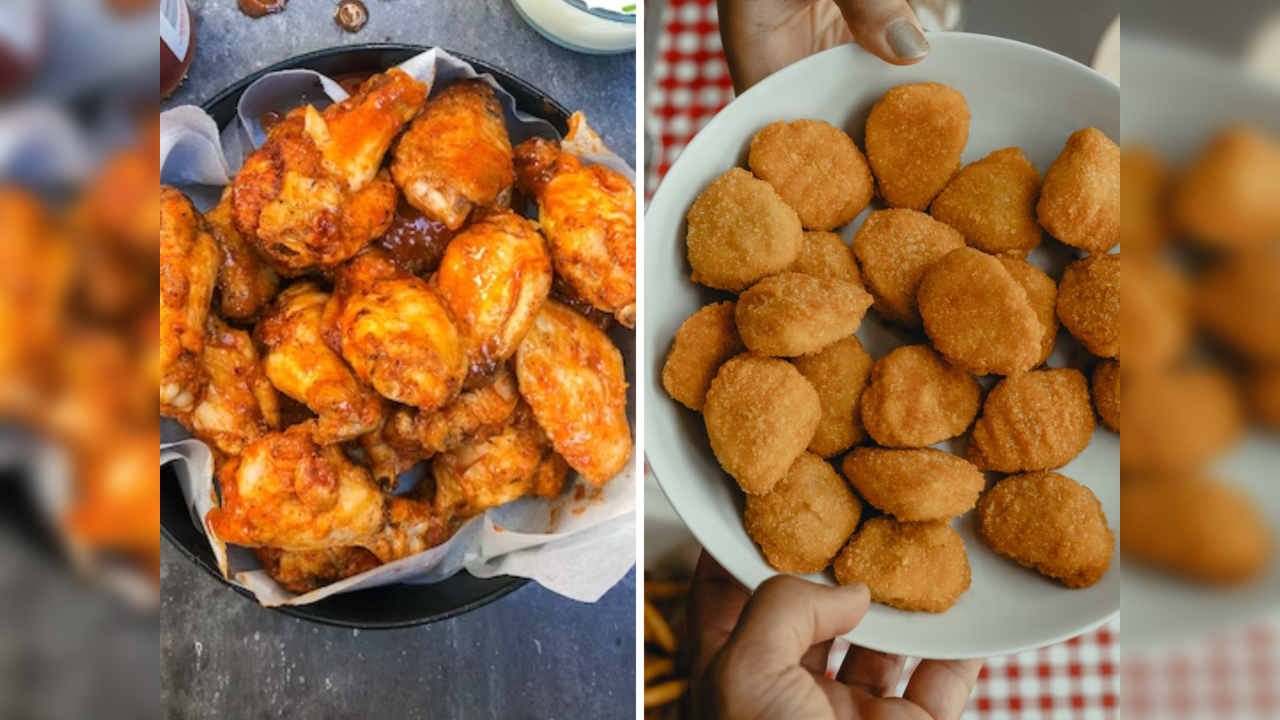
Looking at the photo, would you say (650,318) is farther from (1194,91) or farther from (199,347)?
(1194,91)

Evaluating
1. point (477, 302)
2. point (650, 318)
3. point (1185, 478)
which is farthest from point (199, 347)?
point (1185, 478)

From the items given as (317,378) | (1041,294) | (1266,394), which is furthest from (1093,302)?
(317,378)

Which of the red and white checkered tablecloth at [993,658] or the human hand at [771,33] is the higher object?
the human hand at [771,33]

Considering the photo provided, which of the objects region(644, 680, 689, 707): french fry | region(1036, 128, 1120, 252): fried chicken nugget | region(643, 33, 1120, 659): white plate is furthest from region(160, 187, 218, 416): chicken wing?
region(1036, 128, 1120, 252): fried chicken nugget

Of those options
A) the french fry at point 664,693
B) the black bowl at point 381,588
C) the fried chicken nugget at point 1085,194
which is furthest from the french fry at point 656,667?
the fried chicken nugget at point 1085,194

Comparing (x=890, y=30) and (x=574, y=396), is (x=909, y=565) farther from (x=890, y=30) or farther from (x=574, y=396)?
(x=890, y=30)

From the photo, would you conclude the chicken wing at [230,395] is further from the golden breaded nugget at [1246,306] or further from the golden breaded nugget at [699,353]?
the golden breaded nugget at [1246,306]

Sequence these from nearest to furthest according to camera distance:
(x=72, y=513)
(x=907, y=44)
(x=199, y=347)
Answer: (x=72, y=513) → (x=199, y=347) → (x=907, y=44)
